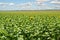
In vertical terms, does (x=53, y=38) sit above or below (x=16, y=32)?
below

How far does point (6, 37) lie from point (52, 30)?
3791mm

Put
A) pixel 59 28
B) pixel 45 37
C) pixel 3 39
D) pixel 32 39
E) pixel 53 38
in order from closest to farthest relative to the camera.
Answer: pixel 3 39 → pixel 32 39 → pixel 45 37 → pixel 53 38 → pixel 59 28

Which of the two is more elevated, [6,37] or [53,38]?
[6,37]

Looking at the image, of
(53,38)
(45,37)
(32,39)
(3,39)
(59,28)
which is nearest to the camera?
(3,39)

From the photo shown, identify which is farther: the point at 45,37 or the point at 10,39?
the point at 45,37

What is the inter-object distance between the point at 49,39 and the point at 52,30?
0.96 metres

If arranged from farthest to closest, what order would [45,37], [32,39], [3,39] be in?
[45,37] → [32,39] → [3,39]

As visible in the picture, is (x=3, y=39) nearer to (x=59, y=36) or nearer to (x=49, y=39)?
(x=49, y=39)

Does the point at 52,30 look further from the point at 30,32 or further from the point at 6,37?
the point at 6,37

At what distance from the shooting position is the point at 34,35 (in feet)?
31.4

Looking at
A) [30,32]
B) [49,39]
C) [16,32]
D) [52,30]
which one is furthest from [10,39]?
[52,30]

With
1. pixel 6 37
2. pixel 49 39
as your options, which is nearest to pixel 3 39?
pixel 6 37

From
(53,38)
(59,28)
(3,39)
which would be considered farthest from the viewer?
(59,28)

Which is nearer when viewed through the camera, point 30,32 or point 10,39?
point 10,39
